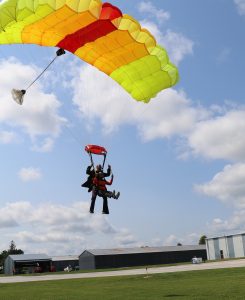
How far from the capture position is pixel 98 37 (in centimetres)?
1390

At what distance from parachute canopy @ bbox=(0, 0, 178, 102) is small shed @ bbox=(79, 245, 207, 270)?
5174 centimetres

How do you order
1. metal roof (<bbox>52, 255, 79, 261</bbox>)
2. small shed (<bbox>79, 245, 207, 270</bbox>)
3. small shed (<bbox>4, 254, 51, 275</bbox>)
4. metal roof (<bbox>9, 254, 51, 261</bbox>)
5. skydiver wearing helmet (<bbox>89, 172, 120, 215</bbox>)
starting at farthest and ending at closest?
metal roof (<bbox>52, 255, 79, 261</bbox>)
metal roof (<bbox>9, 254, 51, 261</bbox>)
small shed (<bbox>4, 254, 51, 275</bbox>)
small shed (<bbox>79, 245, 207, 270</bbox>)
skydiver wearing helmet (<bbox>89, 172, 120, 215</bbox>)

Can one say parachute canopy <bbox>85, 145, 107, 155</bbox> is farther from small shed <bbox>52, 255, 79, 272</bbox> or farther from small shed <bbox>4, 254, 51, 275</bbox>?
small shed <bbox>52, 255, 79, 272</bbox>

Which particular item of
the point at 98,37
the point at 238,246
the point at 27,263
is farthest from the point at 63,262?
the point at 98,37

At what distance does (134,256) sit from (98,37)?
56.5 m

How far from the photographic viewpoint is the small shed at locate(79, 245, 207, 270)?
64625 millimetres

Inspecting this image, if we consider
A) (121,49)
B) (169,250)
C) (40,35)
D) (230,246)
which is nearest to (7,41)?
(40,35)

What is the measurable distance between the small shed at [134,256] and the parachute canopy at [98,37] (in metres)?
51.7

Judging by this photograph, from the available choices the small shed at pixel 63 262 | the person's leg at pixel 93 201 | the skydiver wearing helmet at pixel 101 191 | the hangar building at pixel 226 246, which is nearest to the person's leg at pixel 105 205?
the skydiver wearing helmet at pixel 101 191

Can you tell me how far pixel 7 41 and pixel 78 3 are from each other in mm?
2710

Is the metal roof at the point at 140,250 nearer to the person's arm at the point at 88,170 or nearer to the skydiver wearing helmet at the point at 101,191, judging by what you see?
the skydiver wearing helmet at the point at 101,191

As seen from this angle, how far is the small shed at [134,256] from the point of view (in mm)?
64625

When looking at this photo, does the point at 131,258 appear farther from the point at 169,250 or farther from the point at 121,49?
the point at 121,49

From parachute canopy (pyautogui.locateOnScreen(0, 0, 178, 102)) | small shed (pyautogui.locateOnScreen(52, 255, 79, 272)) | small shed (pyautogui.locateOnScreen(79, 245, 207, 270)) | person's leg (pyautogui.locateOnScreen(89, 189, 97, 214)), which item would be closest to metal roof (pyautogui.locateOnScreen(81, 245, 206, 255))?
small shed (pyautogui.locateOnScreen(79, 245, 207, 270))
